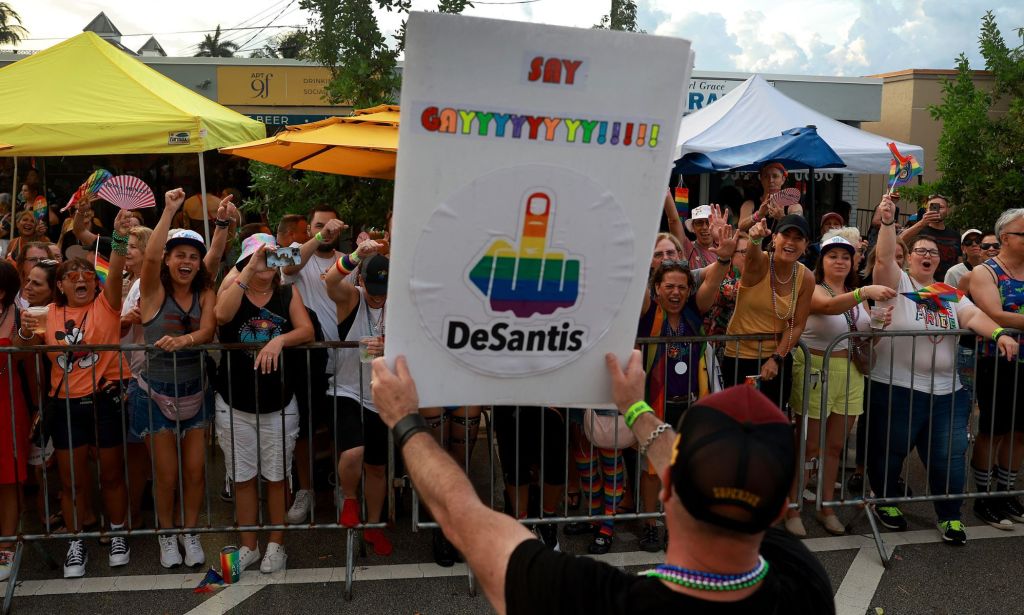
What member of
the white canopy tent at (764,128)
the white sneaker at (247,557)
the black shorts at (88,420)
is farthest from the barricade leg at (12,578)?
the white canopy tent at (764,128)

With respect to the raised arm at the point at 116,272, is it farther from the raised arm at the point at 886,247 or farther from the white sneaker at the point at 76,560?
the raised arm at the point at 886,247

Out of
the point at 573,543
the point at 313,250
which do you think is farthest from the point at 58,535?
the point at 573,543

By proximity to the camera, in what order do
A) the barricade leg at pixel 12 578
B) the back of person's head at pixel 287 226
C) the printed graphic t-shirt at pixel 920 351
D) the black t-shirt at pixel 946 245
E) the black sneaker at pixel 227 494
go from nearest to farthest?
the barricade leg at pixel 12 578
the printed graphic t-shirt at pixel 920 351
the black sneaker at pixel 227 494
the back of person's head at pixel 287 226
the black t-shirt at pixel 946 245

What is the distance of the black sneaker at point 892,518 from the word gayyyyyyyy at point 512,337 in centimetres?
417

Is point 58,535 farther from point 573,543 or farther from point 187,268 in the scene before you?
point 573,543

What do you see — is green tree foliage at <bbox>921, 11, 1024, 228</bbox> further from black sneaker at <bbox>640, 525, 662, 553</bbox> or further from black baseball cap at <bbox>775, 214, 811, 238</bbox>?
black sneaker at <bbox>640, 525, 662, 553</bbox>

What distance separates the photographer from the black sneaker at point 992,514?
5.59 meters

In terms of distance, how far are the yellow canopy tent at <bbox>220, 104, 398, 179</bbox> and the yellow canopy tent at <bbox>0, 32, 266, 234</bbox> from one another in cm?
106

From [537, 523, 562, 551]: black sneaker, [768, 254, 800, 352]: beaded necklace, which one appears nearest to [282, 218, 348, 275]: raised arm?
[537, 523, 562, 551]: black sneaker

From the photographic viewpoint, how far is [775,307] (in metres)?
5.32

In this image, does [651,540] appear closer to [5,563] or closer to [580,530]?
[580,530]

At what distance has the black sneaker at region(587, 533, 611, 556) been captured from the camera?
5234mm

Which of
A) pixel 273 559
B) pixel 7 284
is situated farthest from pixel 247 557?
pixel 7 284

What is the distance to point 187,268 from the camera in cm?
500
